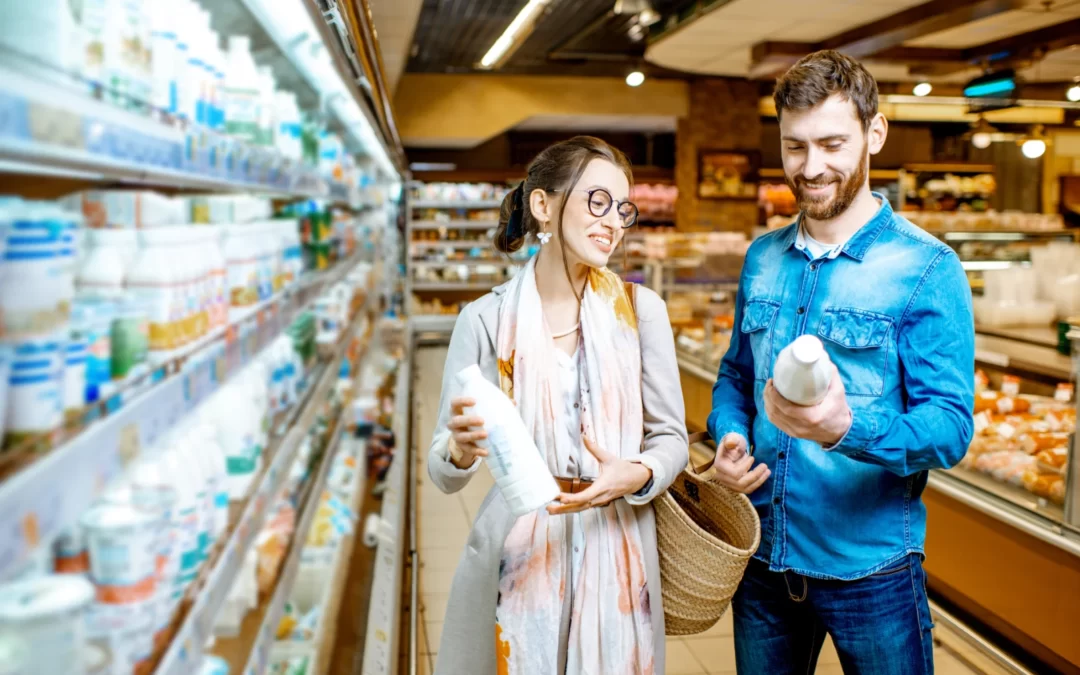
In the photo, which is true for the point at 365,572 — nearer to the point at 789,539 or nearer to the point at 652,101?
the point at 789,539

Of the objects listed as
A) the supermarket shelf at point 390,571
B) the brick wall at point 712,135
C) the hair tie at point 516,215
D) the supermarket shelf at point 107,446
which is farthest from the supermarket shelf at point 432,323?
the hair tie at point 516,215

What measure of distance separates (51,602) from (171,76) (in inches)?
40.4

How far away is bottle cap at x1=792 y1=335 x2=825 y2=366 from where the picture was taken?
1.30 meters

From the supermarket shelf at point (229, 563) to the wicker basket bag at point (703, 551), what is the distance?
783 millimetres

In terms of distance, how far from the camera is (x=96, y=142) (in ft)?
3.59

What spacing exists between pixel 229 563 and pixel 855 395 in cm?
117

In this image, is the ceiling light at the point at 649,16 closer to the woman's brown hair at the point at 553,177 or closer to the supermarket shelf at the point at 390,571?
the supermarket shelf at the point at 390,571

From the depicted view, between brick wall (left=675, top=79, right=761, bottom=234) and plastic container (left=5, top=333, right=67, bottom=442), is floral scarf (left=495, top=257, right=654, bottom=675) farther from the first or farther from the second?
brick wall (left=675, top=79, right=761, bottom=234)

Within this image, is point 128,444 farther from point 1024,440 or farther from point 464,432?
point 1024,440

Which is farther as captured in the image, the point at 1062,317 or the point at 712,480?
the point at 1062,317

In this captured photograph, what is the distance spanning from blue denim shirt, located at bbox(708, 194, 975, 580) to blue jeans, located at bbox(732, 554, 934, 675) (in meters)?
0.03

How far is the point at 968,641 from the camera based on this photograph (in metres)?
3.52

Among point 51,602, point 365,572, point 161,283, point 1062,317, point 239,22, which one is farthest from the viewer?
point 1062,317

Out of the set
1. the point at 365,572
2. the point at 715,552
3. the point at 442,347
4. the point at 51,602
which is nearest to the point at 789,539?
the point at 715,552
